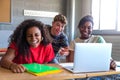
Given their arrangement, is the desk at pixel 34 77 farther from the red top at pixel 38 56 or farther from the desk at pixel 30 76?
the red top at pixel 38 56

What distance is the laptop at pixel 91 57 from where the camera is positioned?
1319 mm

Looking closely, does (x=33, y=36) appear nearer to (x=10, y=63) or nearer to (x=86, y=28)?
(x=10, y=63)

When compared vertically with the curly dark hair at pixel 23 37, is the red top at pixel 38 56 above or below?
below

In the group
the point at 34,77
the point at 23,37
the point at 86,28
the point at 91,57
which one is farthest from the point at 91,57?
the point at 86,28

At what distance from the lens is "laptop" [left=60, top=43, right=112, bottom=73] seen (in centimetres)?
132

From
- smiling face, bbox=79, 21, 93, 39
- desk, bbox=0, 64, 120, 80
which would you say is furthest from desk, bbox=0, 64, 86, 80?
smiling face, bbox=79, 21, 93, 39

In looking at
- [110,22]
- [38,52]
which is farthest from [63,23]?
[110,22]

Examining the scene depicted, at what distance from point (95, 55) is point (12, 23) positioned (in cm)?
298

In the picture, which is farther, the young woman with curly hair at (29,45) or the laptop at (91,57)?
the young woman with curly hair at (29,45)

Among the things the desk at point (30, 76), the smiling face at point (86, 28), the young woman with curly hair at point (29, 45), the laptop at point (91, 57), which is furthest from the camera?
the smiling face at point (86, 28)

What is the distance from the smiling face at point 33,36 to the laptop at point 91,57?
1.38ft

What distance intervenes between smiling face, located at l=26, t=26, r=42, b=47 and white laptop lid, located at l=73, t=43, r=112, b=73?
44 cm

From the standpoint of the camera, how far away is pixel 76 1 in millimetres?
4566

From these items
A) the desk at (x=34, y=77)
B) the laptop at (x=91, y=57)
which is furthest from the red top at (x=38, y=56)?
the laptop at (x=91, y=57)
